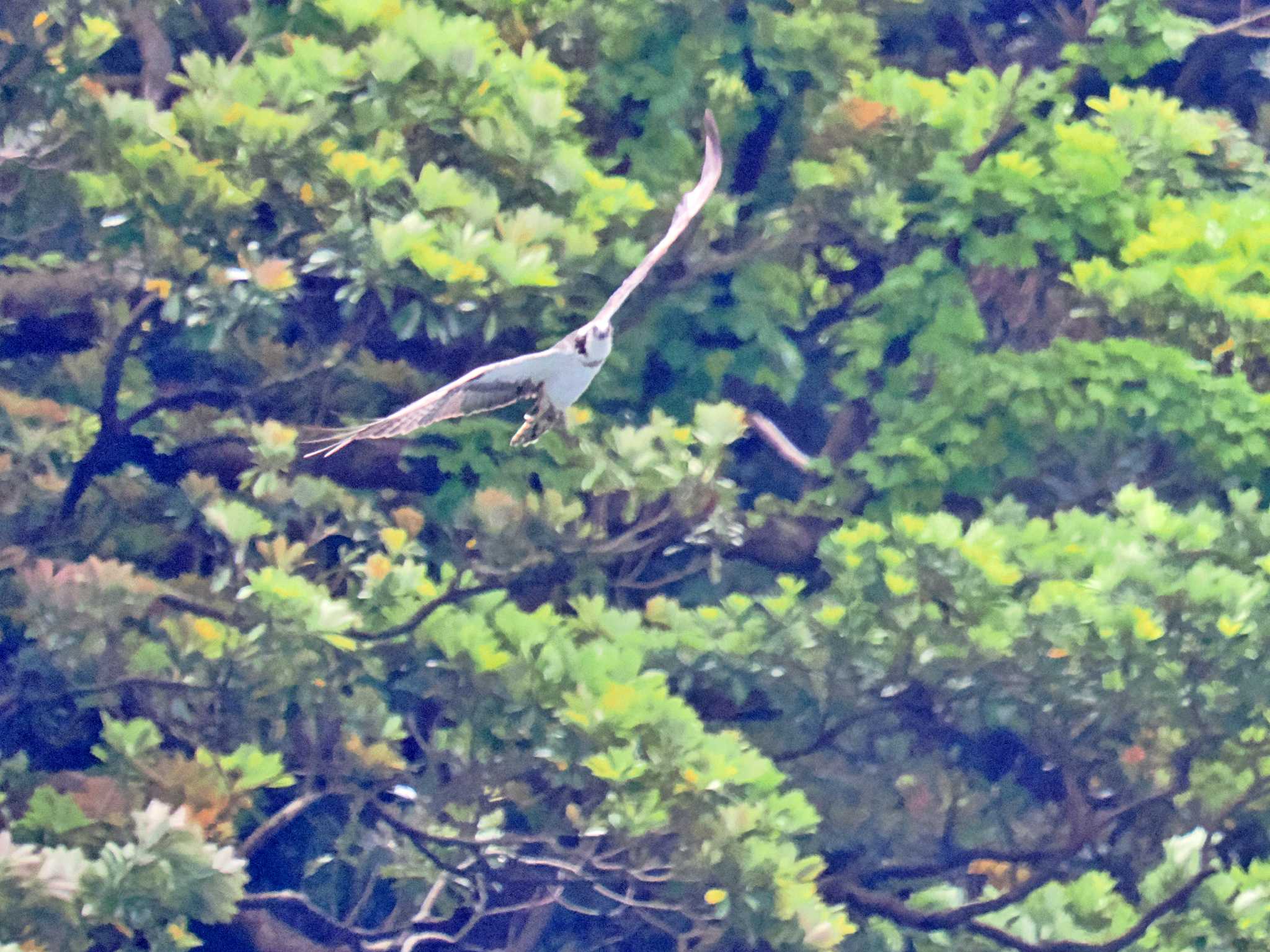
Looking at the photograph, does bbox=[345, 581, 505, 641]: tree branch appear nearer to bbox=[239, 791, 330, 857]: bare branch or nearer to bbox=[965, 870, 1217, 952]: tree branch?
bbox=[239, 791, 330, 857]: bare branch

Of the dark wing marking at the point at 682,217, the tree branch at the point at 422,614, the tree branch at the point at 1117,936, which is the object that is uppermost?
the dark wing marking at the point at 682,217

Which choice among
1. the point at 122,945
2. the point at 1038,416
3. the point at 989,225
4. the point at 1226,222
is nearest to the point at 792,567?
the point at 1038,416

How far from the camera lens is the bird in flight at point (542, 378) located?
5.48 metres

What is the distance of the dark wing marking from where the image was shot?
548 cm

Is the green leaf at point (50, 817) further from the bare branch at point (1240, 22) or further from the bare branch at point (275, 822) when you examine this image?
the bare branch at point (1240, 22)

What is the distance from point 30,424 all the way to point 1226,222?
216 inches

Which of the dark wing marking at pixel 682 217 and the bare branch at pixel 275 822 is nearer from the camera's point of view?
the dark wing marking at pixel 682 217

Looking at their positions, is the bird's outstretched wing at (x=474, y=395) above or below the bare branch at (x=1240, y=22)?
below

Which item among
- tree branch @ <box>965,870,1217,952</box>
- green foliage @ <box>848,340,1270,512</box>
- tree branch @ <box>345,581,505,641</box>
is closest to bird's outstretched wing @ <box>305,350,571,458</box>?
tree branch @ <box>345,581,505,641</box>

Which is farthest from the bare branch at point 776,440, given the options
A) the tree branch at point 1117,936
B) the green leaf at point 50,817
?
the green leaf at point 50,817

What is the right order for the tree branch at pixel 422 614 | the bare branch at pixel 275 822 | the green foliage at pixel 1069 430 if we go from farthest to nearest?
the green foliage at pixel 1069 430
the bare branch at pixel 275 822
the tree branch at pixel 422 614

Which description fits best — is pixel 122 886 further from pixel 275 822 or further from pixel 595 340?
pixel 595 340

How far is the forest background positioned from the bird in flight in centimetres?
39

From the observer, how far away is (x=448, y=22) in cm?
644
